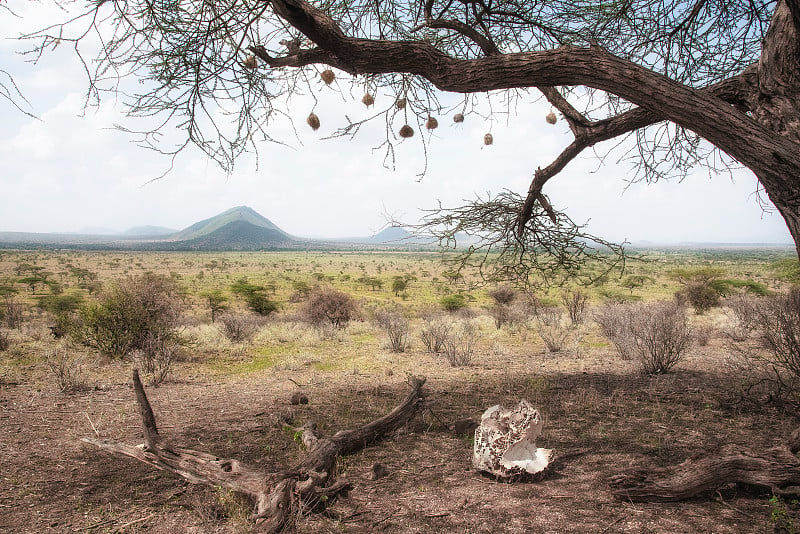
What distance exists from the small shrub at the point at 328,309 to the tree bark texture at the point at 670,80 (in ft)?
46.4

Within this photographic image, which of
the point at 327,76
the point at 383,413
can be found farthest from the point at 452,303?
the point at 327,76

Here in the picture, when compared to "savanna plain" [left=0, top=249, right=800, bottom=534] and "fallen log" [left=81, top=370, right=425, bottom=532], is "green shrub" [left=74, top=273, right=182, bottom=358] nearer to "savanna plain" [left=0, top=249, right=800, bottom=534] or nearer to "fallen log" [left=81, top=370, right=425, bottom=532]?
"savanna plain" [left=0, top=249, right=800, bottom=534]

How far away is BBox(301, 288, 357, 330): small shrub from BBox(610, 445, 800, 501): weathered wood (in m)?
14.4

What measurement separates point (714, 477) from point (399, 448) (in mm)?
2744

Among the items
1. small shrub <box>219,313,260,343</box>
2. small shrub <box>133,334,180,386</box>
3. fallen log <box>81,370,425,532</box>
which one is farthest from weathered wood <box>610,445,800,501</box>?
small shrub <box>219,313,260,343</box>

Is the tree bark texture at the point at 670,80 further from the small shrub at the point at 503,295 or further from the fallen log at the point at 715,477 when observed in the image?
the small shrub at the point at 503,295

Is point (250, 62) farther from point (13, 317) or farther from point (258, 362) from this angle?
point (13, 317)

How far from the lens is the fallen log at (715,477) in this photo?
10.9 feet

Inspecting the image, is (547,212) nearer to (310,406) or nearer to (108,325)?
(310,406)

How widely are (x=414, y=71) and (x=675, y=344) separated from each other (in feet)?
25.2

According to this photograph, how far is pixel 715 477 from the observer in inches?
131

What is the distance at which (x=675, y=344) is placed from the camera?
871cm

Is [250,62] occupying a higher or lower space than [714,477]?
higher

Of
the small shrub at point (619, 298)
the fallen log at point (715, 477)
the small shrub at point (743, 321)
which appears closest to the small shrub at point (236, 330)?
the fallen log at point (715, 477)
